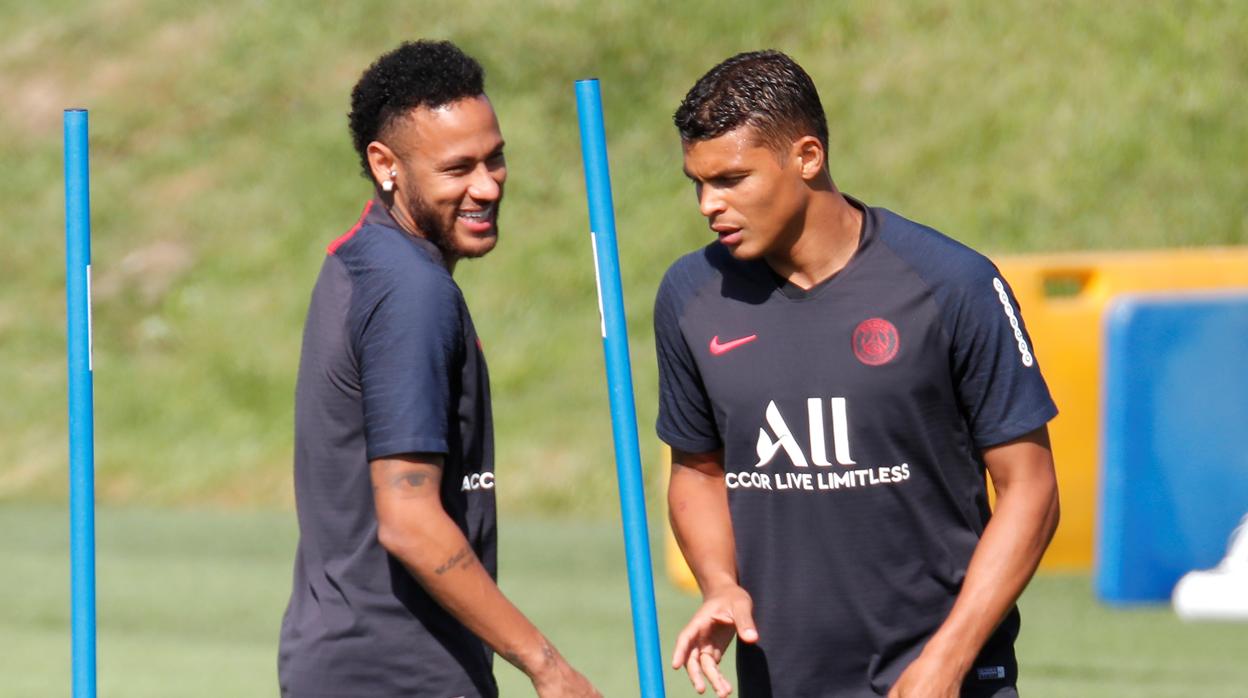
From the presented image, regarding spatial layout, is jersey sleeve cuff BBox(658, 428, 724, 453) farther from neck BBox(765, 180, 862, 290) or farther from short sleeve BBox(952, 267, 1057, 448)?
short sleeve BBox(952, 267, 1057, 448)

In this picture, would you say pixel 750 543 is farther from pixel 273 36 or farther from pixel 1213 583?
pixel 273 36

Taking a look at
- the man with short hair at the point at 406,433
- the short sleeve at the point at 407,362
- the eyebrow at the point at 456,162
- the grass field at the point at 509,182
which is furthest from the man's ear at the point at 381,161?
the grass field at the point at 509,182

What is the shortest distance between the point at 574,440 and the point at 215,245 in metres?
5.62

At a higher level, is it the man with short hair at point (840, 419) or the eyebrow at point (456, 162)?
the eyebrow at point (456, 162)

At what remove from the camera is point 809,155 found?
3.89 m

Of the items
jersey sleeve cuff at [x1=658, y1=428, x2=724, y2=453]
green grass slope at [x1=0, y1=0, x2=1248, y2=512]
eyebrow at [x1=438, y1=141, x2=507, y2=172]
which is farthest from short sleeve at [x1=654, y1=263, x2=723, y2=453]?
green grass slope at [x1=0, y1=0, x2=1248, y2=512]

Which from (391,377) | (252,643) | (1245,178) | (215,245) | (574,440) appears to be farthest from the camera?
(215,245)

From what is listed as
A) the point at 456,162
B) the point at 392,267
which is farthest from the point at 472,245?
the point at 392,267

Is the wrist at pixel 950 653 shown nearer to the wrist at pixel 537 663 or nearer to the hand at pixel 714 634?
the hand at pixel 714 634

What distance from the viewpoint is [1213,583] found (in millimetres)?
10078

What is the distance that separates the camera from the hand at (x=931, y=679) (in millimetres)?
3660

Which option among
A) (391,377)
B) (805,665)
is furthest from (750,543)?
(391,377)

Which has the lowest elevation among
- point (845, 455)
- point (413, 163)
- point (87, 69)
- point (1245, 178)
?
point (845, 455)

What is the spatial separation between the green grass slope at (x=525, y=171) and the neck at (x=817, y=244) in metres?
11.7
